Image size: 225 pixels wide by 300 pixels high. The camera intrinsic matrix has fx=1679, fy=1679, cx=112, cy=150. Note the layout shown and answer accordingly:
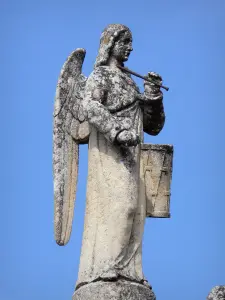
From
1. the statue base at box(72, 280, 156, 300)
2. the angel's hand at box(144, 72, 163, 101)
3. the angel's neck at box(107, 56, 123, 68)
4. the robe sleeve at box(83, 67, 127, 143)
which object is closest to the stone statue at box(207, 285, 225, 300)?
the statue base at box(72, 280, 156, 300)

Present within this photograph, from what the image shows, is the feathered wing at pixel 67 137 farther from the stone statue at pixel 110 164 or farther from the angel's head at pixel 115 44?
the angel's head at pixel 115 44

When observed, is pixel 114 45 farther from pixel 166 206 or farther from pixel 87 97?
pixel 166 206

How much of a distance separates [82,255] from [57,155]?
58.2 inches

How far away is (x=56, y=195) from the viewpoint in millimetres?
23625

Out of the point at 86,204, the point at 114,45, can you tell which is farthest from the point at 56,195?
the point at 114,45

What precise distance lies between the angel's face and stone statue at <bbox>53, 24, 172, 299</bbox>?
10 millimetres

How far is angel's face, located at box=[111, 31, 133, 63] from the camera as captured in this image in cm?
2402

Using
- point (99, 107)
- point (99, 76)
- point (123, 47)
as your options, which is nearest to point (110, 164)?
point (99, 107)

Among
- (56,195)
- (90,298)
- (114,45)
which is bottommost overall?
(90,298)

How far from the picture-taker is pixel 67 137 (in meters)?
23.8

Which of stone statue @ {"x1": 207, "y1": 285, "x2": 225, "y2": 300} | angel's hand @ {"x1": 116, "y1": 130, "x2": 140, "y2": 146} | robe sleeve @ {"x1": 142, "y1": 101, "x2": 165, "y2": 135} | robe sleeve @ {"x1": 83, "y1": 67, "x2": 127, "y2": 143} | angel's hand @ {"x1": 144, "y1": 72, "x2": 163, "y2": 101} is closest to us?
stone statue @ {"x1": 207, "y1": 285, "x2": 225, "y2": 300}

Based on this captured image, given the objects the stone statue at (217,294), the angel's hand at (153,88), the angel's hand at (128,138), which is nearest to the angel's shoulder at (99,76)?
the angel's hand at (153,88)

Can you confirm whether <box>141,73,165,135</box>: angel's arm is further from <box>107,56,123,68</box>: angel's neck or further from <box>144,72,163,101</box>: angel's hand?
<box>107,56,123,68</box>: angel's neck

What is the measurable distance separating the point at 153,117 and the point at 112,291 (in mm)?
2777
